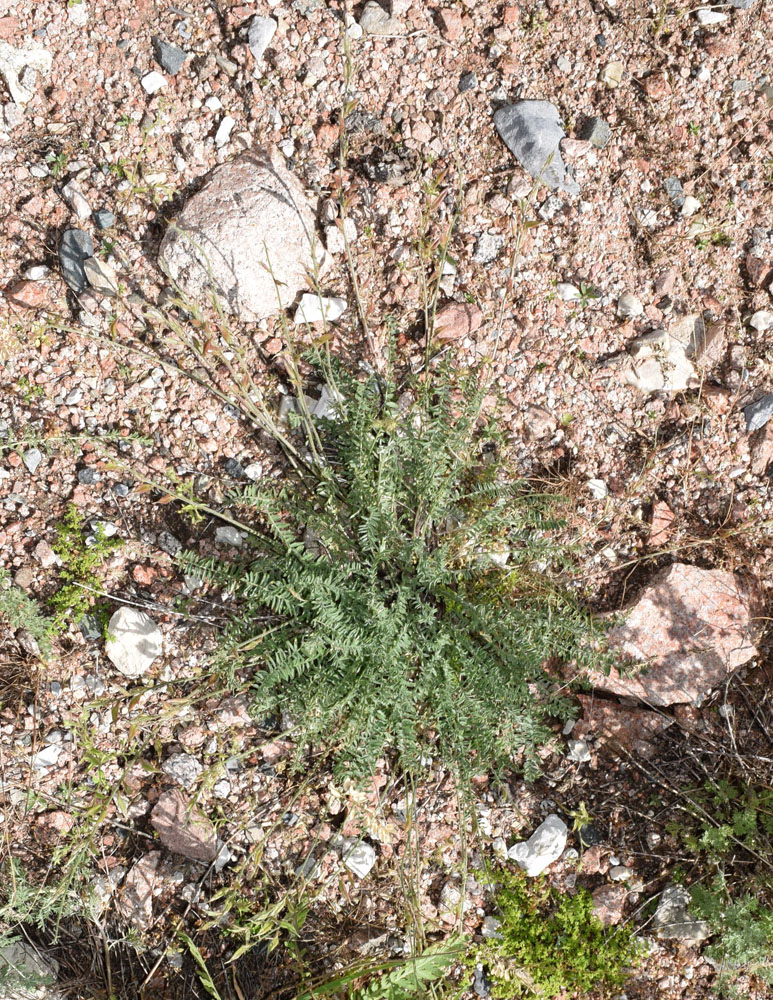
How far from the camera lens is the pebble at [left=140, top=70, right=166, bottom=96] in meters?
3.20

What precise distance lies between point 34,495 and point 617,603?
91.3 inches

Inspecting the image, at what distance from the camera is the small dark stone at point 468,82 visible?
327 centimetres

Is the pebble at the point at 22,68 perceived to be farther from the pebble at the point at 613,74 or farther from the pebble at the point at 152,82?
the pebble at the point at 613,74

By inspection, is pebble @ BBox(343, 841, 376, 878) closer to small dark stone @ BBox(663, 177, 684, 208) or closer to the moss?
the moss

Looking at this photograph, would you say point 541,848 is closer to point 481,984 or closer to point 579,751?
point 579,751

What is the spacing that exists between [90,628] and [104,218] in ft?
5.25

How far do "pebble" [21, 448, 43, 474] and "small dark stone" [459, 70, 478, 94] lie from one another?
2.21m

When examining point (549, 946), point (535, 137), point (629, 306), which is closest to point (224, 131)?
point (535, 137)

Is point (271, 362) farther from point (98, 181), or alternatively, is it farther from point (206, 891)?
point (206, 891)

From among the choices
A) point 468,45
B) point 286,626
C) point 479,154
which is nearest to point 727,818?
point 286,626

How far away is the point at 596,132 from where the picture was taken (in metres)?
3.29

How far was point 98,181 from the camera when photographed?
3.21m

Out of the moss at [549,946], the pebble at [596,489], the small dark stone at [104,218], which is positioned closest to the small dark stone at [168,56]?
the small dark stone at [104,218]

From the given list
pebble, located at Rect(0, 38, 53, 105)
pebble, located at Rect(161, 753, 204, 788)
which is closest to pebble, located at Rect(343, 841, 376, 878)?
pebble, located at Rect(161, 753, 204, 788)
